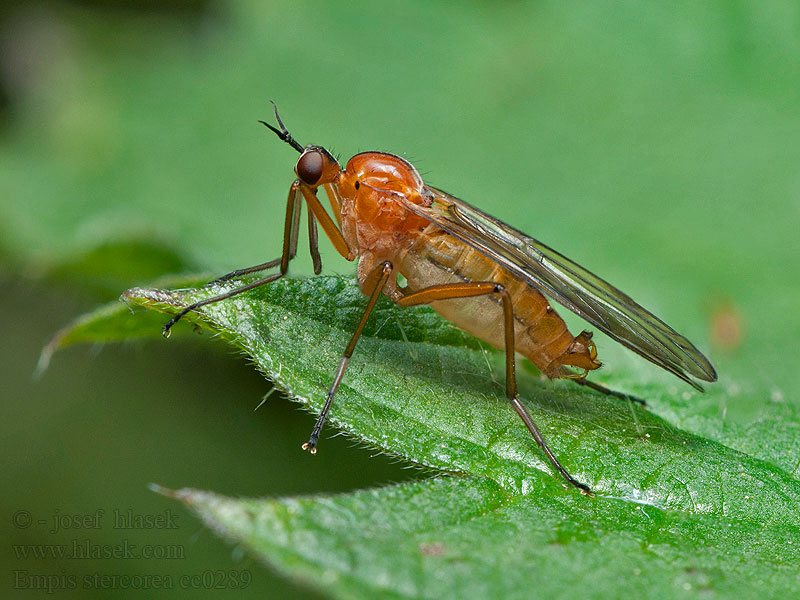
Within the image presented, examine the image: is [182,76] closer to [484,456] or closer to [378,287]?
[378,287]

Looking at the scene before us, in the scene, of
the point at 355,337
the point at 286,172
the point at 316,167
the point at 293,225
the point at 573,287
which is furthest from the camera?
the point at 286,172

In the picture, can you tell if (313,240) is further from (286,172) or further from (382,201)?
(286,172)

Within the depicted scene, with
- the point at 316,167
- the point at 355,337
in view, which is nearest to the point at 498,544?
the point at 355,337

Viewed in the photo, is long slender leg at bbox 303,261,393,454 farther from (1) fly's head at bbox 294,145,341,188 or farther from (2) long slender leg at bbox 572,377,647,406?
(2) long slender leg at bbox 572,377,647,406

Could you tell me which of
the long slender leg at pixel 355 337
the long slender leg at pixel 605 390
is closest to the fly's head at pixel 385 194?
the long slender leg at pixel 355 337

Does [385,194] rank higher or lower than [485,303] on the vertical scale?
higher

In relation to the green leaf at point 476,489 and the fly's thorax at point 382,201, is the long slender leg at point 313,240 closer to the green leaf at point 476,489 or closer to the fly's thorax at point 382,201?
the fly's thorax at point 382,201

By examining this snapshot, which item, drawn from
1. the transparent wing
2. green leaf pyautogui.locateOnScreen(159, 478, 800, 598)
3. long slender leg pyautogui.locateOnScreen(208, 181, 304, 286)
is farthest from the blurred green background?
green leaf pyautogui.locateOnScreen(159, 478, 800, 598)
